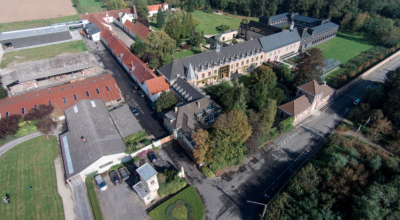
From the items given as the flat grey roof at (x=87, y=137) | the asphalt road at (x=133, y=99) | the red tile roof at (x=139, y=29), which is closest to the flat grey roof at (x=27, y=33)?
the asphalt road at (x=133, y=99)

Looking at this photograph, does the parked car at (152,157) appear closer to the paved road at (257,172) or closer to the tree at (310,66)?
the paved road at (257,172)

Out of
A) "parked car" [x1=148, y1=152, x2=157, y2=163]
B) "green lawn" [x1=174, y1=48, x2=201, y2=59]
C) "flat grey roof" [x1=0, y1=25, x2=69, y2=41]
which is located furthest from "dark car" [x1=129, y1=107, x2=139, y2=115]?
"flat grey roof" [x1=0, y1=25, x2=69, y2=41]

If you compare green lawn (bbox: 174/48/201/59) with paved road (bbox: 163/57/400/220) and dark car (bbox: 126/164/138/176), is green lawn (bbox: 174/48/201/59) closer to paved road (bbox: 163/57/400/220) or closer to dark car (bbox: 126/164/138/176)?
paved road (bbox: 163/57/400/220)

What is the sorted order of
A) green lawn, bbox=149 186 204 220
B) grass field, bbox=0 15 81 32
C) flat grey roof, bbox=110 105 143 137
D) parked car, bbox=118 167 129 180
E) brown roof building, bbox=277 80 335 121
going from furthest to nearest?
grass field, bbox=0 15 81 32
brown roof building, bbox=277 80 335 121
flat grey roof, bbox=110 105 143 137
parked car, bbox=118 167 129 180
green lawn, bbox=149 186 204 220

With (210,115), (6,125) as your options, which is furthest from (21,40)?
(210,115)

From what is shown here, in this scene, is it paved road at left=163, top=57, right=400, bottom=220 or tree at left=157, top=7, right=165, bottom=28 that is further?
tree at left=157, top=7, right=165, bottom=28
